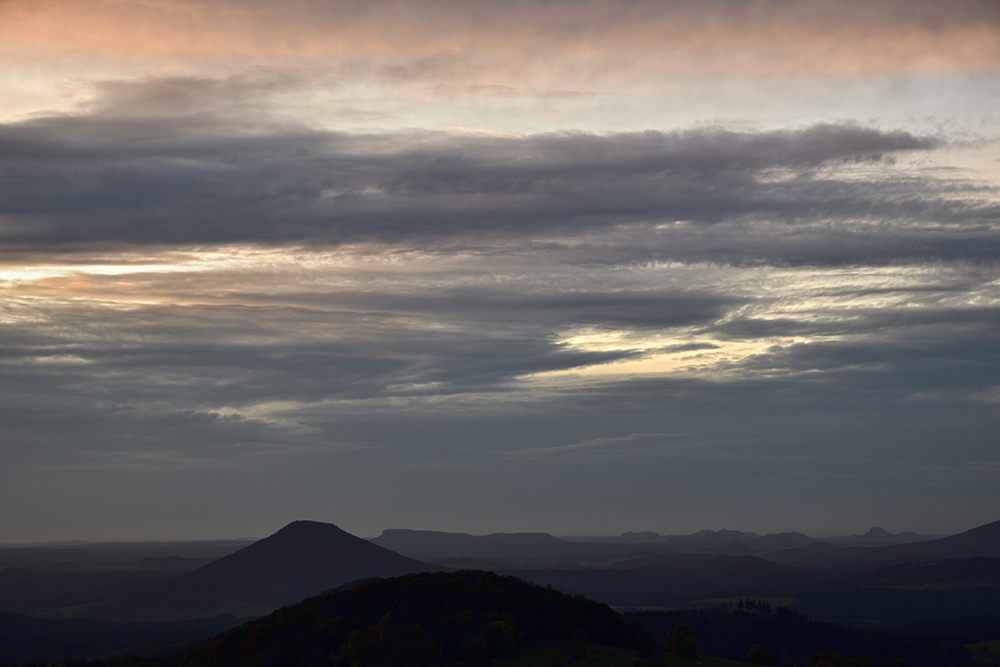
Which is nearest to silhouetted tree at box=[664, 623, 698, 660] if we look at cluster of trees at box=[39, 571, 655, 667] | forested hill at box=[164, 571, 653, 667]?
cluster of trees at box=[39, 571, 655, 667]

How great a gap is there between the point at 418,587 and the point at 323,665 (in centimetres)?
2997

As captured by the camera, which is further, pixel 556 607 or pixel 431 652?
pixel 556 607

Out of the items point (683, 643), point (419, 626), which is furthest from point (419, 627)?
point (683, 643)

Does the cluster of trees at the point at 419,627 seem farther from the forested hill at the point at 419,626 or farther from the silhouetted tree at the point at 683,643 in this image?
the silhouetted tree at the point at 683,643

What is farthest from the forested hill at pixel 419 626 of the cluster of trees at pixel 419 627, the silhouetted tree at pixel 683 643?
the silhouetted tree at pixel 683 643

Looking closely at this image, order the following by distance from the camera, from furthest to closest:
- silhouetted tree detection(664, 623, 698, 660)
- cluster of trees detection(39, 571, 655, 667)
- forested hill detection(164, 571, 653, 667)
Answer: silhouetted tree detection(664, 623, 698, 660) < forested hill detection(164, 571, 653, 667) < cluster of trees detection(39, 571, 655, 667)

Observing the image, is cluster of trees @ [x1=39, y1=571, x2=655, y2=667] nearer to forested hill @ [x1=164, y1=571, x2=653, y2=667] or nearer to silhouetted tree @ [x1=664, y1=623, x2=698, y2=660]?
forested hill @ [x1=164, y1=571, x2=653, y2=667]

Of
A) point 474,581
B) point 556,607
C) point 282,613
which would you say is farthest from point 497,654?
point 282,613

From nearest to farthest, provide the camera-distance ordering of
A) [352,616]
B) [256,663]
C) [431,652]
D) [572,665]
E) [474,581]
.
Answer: [572,665], [431,652], [256,663], [352,616], [474,581]

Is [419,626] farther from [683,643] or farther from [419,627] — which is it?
[683,643]

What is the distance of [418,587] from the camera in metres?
190

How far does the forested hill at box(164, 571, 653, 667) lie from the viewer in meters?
162

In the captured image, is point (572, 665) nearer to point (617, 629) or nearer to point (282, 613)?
point (617, 629)

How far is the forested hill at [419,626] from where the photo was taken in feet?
531
